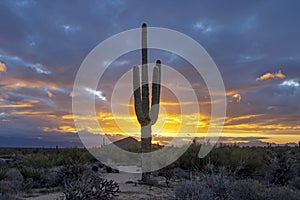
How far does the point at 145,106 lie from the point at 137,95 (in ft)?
1.84

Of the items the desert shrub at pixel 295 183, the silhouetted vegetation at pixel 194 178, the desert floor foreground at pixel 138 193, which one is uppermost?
the silhouetted vegetation at pixel 194 178

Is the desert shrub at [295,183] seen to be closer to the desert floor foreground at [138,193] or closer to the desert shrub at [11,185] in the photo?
the desert floor foreground at [138,193]

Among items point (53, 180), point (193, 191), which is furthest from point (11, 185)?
point (193, 191)

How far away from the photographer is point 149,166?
15.2 metres

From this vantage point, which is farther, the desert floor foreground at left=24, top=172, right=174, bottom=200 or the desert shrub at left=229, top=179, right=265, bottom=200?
the desert floor foreground at left=24, top=172, right=174, bottom=200

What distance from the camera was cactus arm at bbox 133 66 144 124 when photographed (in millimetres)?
15367

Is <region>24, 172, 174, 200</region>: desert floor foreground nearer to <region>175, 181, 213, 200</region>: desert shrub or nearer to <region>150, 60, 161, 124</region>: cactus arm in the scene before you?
<region>175, 181, 213, 200</region>: desert shrub

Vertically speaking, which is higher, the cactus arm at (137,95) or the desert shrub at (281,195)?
the cactus arm at (137,95)

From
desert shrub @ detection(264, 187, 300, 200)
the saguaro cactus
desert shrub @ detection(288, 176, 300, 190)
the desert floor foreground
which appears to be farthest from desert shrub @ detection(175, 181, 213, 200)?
the saguaro cactus

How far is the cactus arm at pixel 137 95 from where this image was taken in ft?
50.4

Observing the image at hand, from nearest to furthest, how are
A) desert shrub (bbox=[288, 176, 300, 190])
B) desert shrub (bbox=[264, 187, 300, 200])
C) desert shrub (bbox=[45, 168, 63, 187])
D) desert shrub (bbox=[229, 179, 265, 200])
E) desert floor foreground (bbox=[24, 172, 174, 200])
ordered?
desert shrub (bbox=[264, 187, 300, 200]) < desert shrub (bbox=[229, 179, 265, 200]) < desert floor foreground (bbox=[24, 172, 174, 200]) < desert shrub (bbox=[288, 176, 300, 190]) < desert shrub (bbox=[45, 168, 63, 187])

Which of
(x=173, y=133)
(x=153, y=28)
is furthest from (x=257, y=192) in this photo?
(x=173, y=133)

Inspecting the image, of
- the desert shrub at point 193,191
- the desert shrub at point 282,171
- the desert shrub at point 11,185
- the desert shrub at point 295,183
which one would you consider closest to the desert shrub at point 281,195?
the desert shrub at point 193,191

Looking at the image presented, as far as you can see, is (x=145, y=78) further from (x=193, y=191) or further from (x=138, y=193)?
(x=193, y=191)
